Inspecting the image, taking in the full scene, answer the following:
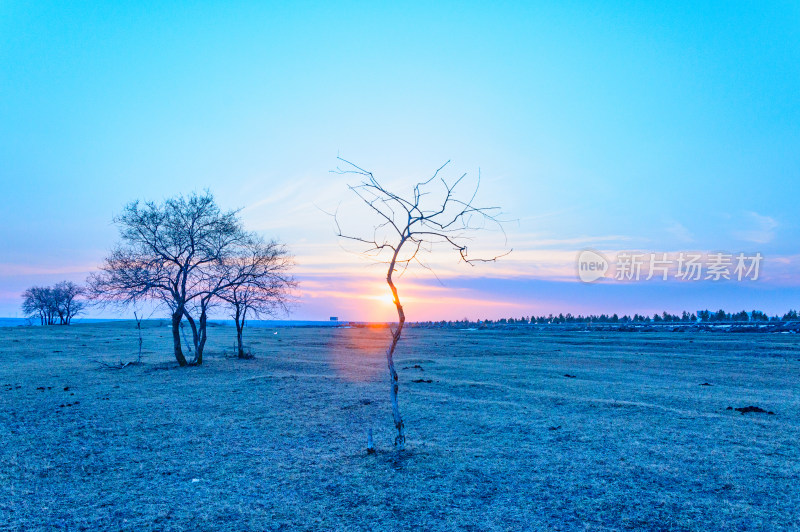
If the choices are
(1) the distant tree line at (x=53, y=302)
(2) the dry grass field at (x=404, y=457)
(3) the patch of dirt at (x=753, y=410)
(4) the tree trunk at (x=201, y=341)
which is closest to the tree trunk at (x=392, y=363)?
(2) the dry grass field at (x=404, y=457)

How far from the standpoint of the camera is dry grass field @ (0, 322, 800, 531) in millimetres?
5418

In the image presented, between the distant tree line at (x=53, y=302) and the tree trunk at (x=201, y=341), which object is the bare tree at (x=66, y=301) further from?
the tree trunk at (x=201, y=341)

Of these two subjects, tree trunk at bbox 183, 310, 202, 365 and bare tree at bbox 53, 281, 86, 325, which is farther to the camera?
bare tree at bbox 53, 281, 86, 325

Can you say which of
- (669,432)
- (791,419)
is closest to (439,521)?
(669,432)

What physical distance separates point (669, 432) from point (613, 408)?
7.34 feet

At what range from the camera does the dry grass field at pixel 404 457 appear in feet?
17.8

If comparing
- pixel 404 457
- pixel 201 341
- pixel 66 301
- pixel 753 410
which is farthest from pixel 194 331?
pixel 66 301

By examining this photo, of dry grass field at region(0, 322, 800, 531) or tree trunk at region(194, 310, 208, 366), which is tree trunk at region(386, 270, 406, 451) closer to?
dry grass field at region(0, 322, 800, 531)

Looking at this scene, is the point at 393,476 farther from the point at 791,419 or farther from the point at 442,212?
the point at 791,419

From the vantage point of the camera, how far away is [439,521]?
207 inches

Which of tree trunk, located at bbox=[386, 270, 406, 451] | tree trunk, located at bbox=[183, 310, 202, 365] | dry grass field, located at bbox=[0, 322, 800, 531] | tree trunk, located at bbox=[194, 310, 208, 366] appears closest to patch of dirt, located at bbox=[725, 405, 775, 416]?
dry grass field, located at bbox=[0, 322, 800, 531]

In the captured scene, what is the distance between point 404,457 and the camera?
7.40 meters

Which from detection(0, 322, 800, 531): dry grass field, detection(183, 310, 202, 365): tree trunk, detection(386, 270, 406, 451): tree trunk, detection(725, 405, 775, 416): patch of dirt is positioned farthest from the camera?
detection(183, 310, 202, 365): tree trunk

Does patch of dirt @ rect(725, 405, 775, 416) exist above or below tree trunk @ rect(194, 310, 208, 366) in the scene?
below
